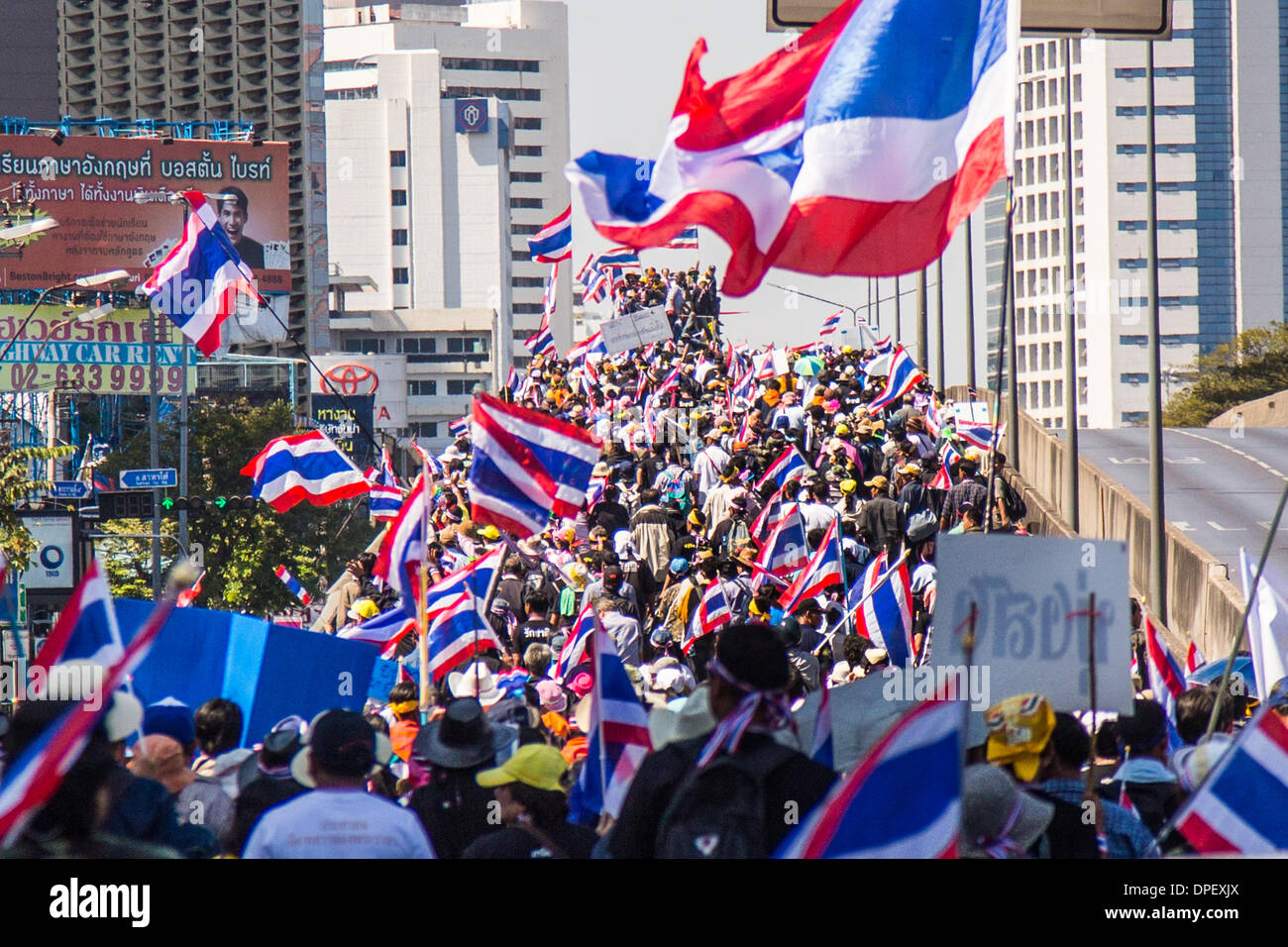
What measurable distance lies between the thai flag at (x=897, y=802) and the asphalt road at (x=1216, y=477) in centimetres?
1909

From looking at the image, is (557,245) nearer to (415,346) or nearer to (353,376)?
(353,376)

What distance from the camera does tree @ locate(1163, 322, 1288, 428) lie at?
99.9 meters

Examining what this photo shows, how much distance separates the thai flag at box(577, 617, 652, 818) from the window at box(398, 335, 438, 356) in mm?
144458

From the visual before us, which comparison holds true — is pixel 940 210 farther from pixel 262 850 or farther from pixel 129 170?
pixel 129 170

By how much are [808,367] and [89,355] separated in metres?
40.4

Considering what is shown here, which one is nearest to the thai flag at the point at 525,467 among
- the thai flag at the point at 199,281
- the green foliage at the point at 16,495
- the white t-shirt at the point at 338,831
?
the white t-shirt at the point at 338,831

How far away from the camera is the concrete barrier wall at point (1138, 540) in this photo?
661 inches

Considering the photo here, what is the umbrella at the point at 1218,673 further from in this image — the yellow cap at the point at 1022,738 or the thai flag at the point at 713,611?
the yellow cap at the point at 1022,738

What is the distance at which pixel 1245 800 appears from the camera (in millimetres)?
5141

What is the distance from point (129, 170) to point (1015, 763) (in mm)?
71764

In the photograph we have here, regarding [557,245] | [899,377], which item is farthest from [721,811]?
[557,245]

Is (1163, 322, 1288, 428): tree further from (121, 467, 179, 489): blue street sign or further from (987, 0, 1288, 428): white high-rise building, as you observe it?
(121, 467, 179, 489): blue street sign
